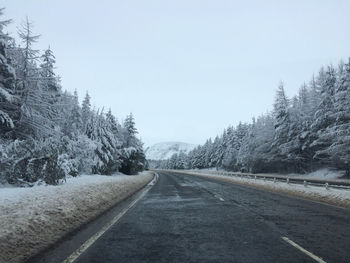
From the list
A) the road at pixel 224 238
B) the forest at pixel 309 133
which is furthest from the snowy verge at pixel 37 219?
the forest at pixel 309 133

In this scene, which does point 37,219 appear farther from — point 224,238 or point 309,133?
point 309,133

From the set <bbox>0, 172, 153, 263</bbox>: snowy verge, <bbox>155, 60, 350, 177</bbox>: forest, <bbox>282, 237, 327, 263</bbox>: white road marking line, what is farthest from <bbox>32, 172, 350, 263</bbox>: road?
<bbox>155, 60, 350, 177</bbox>: forest

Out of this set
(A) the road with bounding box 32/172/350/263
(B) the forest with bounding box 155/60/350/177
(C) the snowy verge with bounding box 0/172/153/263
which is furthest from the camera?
(B) the forest with bounding box 155/60/350/177

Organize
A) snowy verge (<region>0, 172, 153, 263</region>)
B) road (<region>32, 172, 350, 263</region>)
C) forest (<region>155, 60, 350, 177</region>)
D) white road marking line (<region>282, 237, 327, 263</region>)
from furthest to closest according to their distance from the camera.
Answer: forest (<region>155, 60, 350, 177</region>)
snowy verge (<region>0, 172, 153, 263</region>)
road (<region>32, 172, 350, 263</region>)
white road marking line (<region>282, 237, 327, 263</region>)

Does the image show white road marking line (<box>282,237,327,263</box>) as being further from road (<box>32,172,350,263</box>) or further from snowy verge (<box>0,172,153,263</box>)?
snowy verge (<box>0,172,153,263</box>)

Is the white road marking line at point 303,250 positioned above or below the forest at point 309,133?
below

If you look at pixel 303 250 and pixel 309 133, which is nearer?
pixel 303 250

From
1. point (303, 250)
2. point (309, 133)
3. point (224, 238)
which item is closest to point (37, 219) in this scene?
point (224, 238)

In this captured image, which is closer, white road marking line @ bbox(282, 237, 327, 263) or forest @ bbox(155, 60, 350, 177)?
white road marking line @ bbox(282, 237, 327, 263)

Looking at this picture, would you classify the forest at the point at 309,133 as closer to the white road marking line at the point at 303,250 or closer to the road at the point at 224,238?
the road at the point at 224,238

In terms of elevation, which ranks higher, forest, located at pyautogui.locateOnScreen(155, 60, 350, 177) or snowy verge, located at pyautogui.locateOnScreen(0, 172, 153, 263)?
forest, located at pyautogui.locateOnScreen(155, 60, 350, 177)

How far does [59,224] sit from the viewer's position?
815 centimetres

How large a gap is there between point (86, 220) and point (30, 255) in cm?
382

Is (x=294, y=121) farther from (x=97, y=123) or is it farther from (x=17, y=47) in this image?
(x=17, y=47)
